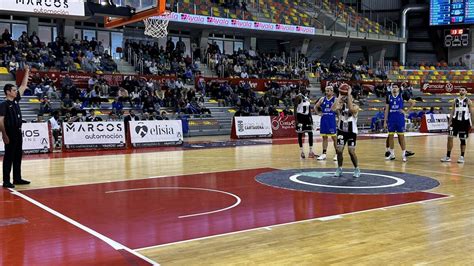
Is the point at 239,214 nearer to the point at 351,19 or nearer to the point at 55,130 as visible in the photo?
the point at 55,130

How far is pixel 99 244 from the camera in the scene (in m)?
5.54

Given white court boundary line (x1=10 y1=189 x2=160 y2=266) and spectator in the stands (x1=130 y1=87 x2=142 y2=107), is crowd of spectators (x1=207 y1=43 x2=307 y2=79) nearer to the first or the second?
spectator in the stands (x1=130 y1=87 x2=142 y2=107)

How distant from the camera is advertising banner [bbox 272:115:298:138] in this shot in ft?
78.9

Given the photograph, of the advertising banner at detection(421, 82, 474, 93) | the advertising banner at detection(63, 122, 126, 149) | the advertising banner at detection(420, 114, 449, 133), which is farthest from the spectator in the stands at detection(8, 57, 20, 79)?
the advertising banner at detection(421, 82, 474, 93)

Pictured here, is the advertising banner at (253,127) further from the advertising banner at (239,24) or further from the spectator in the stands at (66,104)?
the advertising banner at (239,24)

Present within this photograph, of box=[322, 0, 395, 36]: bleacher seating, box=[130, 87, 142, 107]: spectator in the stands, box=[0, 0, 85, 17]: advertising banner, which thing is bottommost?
box=[130, 87, 142, 107]: spectator in the stands

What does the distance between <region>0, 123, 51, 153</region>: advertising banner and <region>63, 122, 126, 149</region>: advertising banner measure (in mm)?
735

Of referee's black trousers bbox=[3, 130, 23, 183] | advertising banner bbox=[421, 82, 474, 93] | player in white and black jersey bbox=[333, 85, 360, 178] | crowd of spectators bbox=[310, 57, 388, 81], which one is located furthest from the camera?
advertising banner bbox=[421, 82, 474, 93]

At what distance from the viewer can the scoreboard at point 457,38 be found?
44156mm

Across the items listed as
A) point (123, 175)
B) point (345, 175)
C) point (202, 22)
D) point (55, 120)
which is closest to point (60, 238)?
point (123, 175)

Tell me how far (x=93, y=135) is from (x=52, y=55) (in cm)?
974

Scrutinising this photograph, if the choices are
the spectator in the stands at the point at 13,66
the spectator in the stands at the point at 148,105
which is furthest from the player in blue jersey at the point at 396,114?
the spectator in the stands at the point at 13,66

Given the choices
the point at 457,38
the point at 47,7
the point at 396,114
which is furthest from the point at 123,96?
the point at 457,38

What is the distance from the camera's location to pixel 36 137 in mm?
16500
